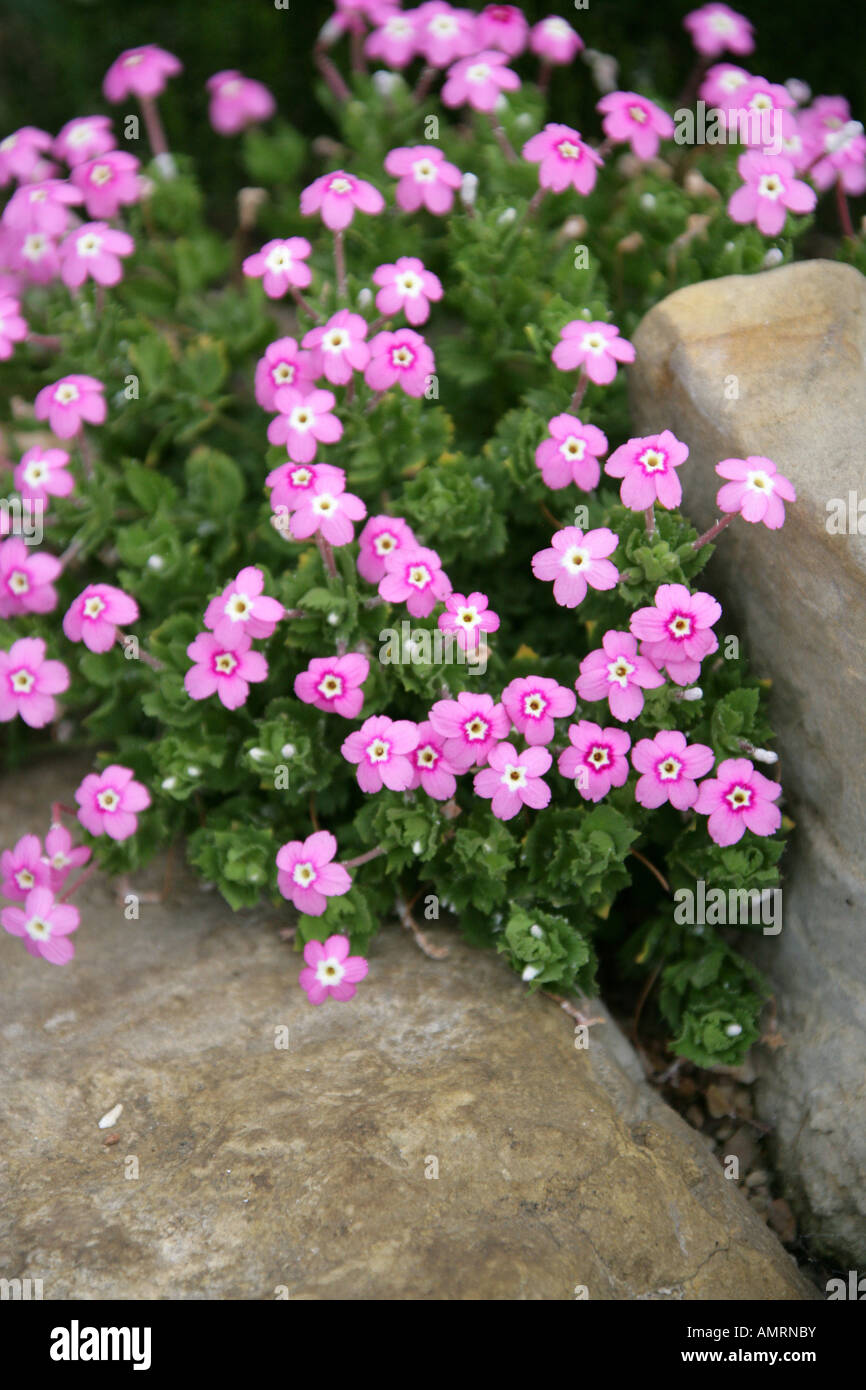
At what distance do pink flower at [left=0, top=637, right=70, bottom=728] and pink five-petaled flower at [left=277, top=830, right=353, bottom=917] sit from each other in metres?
0.92

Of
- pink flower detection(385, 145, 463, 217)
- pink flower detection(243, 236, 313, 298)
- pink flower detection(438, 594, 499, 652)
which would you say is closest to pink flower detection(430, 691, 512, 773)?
pink flower detection(438, 594, 499, 652)

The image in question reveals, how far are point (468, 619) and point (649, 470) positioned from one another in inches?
24.5

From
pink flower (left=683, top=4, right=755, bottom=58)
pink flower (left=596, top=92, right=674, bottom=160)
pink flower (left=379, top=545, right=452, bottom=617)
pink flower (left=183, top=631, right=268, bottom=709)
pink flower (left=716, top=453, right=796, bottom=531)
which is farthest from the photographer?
pink flower (left=683, top=4, right=755, bottom=58)

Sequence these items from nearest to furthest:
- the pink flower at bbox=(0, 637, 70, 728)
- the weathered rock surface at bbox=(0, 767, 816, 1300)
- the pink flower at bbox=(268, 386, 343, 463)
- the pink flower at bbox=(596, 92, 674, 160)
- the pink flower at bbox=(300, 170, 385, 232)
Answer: the weathered rock surface at bbox=(0, 767, 816, 1300), the pink flower at bbox=(268, 386, 343, 463), the pink flower at bbox=(0, 637, 70, 728), the pink flower at bbox=(300, 170, 385, 232), the pink flower at bbox=(596, 92, 674, 160)

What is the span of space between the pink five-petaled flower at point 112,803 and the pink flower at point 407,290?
162cm

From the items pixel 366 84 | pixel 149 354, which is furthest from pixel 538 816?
pixel 366 84

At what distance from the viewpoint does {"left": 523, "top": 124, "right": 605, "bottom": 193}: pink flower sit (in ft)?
13.3

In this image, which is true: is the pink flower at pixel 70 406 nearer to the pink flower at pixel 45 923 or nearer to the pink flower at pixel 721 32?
the pink flower at pixel 45 923

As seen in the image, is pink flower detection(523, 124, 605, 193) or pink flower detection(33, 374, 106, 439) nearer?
pink flower detection(33, 374, 106, 439)

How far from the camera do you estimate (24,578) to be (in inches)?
149

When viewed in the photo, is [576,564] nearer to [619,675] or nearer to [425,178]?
[619,675]

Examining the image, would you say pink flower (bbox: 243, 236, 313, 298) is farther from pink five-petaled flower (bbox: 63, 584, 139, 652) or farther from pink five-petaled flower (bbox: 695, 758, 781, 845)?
pink five-petaled flower (bbox: 695, 758, 781, 845)

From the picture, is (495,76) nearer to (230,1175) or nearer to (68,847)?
(68,847)

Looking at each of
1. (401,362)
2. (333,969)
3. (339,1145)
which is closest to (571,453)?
(401,362)
